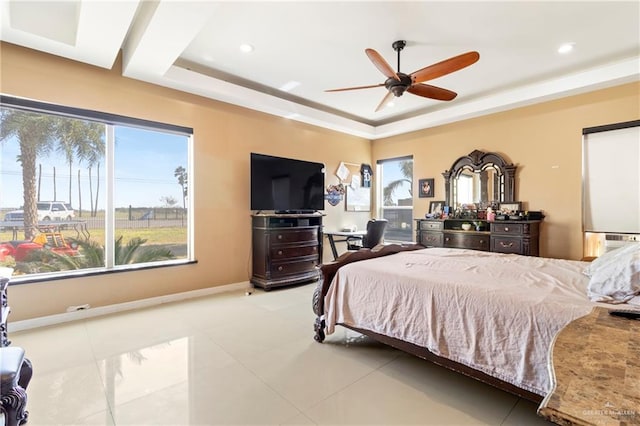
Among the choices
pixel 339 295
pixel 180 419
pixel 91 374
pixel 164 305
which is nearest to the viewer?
pixel 180 419

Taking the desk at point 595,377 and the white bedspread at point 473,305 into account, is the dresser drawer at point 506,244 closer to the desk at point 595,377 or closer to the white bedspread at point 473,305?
the white bedspread at point 473,305

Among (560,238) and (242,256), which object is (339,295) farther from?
(560,238)

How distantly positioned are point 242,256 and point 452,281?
10.8 feet

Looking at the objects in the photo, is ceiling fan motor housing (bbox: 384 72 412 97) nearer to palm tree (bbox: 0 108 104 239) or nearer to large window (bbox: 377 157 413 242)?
large window (bbox: 377 157 413 242)

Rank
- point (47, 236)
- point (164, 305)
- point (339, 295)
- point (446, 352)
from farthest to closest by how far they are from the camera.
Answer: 1. point (164, 305)
2. point (47, 236)
3. point (339, 295)
4. point (446, 352)

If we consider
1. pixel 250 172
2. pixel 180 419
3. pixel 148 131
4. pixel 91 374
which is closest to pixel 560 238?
pixel 250 172

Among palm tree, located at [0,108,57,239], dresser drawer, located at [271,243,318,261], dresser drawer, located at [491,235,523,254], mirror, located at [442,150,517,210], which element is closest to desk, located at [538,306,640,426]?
dresser drawer, located at [491,235,523,254]

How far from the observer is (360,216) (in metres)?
6.32

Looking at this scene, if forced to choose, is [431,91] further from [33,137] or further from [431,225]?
[33,137]

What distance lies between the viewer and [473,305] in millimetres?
1824

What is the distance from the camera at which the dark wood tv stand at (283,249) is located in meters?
4.39

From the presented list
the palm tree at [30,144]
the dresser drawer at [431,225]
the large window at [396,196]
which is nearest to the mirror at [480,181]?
the dresser drawer at [431,225]

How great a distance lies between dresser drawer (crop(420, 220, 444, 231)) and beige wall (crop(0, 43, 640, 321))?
A: 67 cm

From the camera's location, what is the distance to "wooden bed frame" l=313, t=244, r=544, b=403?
1709 mm
